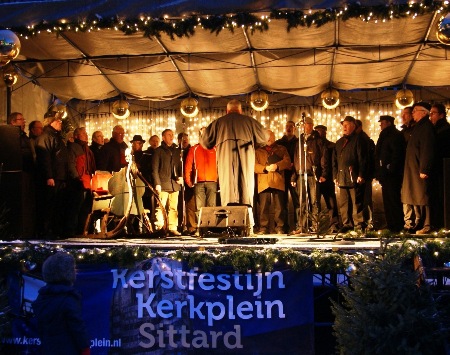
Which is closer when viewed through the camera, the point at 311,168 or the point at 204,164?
the point at 311,168

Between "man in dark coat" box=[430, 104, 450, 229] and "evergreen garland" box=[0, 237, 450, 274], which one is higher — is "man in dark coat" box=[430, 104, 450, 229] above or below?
above

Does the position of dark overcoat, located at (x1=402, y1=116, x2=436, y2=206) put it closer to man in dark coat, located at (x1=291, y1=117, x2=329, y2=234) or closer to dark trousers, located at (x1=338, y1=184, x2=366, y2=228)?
dark trousers, located at (x1=338, y1=184, x2=366, y2=228)

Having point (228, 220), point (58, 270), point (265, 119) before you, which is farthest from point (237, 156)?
point (265, 119)

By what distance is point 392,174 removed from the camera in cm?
1161

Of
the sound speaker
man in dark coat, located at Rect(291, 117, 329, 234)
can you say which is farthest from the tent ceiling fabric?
the sound speaker

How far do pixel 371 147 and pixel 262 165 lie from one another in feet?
7.75

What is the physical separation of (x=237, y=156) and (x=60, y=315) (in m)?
6.40

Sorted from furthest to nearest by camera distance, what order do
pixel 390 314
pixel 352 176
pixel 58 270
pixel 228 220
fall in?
pixel 352 176 → pixel 228 220 → pixel 390 314 → pixel 58 270

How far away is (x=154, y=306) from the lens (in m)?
8.02

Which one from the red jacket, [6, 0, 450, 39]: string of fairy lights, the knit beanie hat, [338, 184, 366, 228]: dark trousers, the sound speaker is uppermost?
[6, 0, 450, 39]: string of fairy lights

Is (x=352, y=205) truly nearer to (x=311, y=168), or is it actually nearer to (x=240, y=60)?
(x=311, y=168)

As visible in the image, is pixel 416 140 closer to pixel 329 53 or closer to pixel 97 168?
pixel 329 53

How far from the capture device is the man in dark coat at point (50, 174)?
11555 millimetres

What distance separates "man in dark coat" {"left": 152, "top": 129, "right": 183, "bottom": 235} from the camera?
44.8ft
